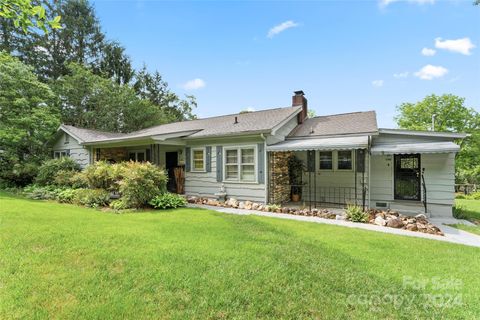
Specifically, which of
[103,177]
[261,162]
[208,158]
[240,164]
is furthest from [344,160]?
[103,177]

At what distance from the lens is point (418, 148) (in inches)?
347

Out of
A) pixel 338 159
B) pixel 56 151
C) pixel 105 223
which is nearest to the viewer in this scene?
pixel 105 223

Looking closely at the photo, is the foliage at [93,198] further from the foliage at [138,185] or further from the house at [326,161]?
the house at [326,161]

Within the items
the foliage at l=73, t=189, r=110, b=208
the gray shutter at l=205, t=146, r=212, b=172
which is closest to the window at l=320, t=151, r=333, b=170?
the gray shutter at l=205, t=146, r=212, b=172

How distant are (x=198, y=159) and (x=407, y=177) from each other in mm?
9359

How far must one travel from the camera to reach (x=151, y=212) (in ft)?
28.9

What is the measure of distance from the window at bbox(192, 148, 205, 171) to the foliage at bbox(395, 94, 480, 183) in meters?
24.8

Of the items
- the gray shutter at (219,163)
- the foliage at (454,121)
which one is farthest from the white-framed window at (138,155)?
the foliage at (454,121)

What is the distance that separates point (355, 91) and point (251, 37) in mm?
11198

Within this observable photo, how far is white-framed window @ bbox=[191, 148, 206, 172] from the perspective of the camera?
40.6 ft

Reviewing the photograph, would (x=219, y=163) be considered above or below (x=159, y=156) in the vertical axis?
below

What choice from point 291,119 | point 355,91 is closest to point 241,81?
point 355,91

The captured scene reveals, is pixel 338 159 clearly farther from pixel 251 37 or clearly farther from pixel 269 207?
pixel 251 37

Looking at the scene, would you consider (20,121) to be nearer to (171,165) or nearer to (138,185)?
(171,165)
